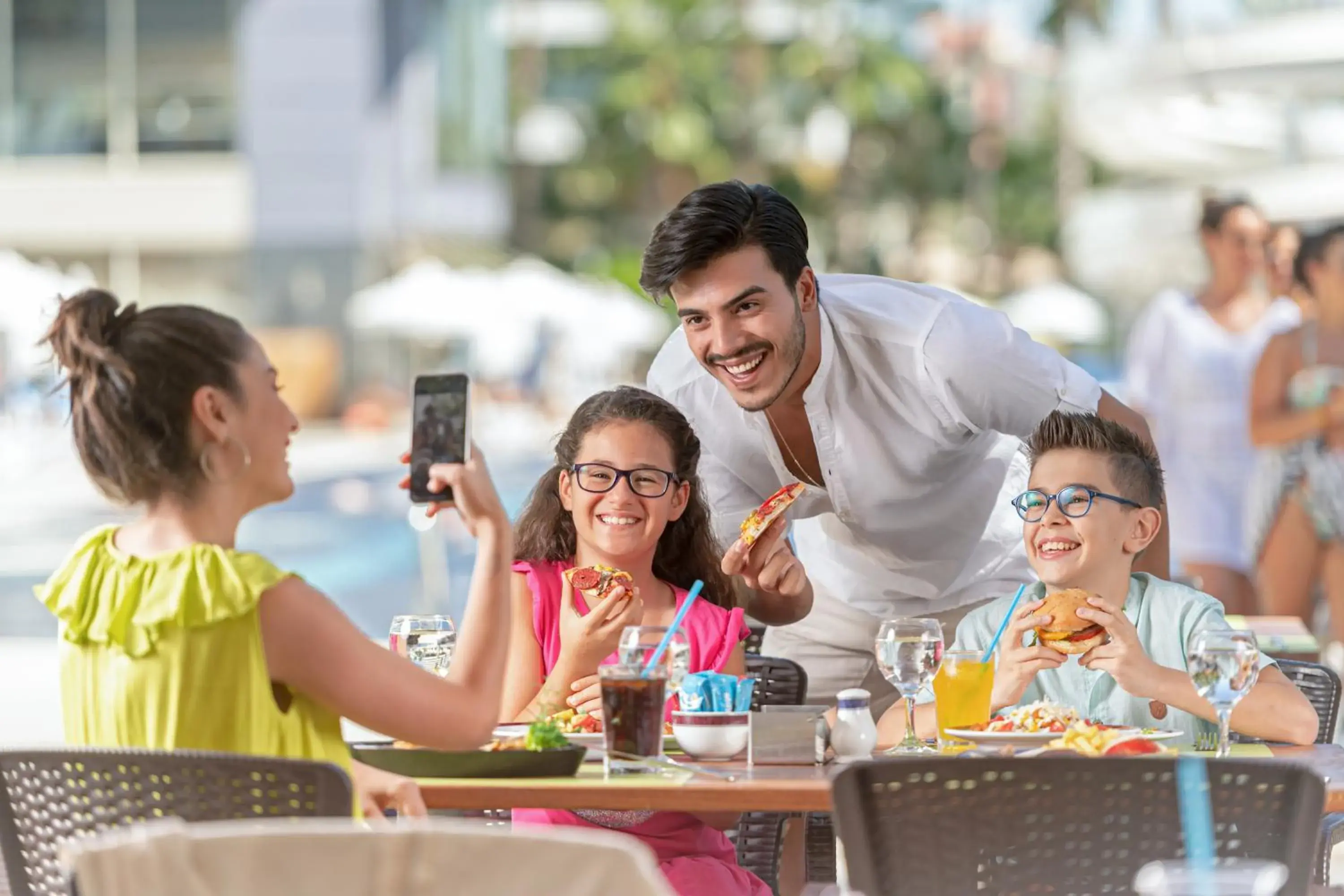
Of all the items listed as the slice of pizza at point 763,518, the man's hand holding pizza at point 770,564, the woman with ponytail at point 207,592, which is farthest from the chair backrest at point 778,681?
the woman with ponytail at point 207,592

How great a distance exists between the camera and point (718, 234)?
12.1 ft

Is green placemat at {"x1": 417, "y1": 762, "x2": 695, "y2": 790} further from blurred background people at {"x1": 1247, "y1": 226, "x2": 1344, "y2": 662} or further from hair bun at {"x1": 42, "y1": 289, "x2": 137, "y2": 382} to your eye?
blurred background people at {"x1": 1247, "y1": 226, "x2": 1344, "y2": 662}

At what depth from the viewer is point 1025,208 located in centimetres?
5153

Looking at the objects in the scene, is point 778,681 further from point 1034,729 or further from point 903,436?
point 1034,729

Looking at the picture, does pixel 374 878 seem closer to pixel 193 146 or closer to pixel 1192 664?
pixel 1192 664

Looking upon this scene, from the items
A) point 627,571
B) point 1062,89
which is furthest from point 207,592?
point 1062,89

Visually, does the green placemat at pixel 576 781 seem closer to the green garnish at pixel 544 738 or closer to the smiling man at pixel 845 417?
the green garnish at pixel 544 738

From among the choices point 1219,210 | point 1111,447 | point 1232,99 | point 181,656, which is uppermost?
point 1232,99

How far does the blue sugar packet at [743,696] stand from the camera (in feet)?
9.72

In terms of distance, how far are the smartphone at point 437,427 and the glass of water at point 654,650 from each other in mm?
446

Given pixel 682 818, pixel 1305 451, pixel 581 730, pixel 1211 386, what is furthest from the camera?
pixel 1211 386

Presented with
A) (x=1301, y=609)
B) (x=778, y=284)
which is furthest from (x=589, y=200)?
(x=778, y=284)

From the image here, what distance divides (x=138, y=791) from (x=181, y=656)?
226mm

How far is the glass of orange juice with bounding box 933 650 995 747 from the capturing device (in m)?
2.91
